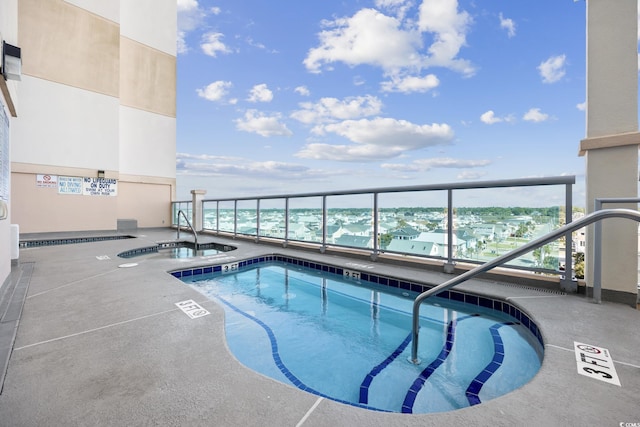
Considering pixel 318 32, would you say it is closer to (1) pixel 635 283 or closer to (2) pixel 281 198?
(2) pixel 281 198

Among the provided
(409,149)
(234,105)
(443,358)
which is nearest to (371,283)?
(443,358)

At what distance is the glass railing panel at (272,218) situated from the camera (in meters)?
5.11

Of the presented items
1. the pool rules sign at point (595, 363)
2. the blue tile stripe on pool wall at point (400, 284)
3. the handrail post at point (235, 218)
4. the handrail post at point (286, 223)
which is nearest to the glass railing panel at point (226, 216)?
the handrail post at point (235, 218)

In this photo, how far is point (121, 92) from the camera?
892cm

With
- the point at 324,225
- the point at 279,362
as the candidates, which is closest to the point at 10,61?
the point at 279,362

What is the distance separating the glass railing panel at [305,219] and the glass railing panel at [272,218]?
0.66 ft

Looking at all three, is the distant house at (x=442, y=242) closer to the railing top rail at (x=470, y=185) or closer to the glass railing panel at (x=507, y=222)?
the glass railing panel at (x=507, y=222)

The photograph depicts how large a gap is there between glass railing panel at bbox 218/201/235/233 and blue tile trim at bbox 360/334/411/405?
534 cm

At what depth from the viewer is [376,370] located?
158cm

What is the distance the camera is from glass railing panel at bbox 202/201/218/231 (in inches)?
289

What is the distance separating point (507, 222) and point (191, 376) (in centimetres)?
300

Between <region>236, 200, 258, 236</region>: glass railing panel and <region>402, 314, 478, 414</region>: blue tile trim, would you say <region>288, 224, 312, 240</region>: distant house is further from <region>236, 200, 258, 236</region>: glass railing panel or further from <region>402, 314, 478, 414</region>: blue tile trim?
<region>402, 314, 478, 414</region>: blue tile trim

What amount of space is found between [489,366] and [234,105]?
14366 mm

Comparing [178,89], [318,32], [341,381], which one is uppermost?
[318,32]
